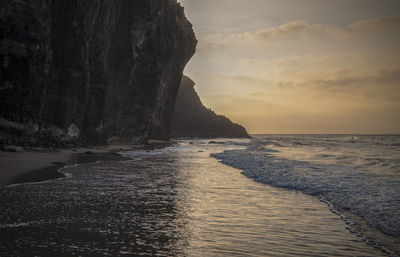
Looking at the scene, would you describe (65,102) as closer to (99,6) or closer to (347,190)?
(99,6)

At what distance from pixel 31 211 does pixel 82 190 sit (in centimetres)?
265

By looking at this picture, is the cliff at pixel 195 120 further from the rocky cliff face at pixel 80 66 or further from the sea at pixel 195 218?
the sea at pixel 195 218

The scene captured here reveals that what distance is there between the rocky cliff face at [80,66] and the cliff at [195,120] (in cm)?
7466

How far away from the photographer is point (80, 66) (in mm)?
28984

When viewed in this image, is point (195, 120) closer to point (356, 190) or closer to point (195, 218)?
point (356, 190)

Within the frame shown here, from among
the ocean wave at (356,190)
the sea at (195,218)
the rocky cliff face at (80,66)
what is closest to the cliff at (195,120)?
the rocky cliff face at (80,66)

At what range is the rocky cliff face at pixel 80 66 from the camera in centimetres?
2078

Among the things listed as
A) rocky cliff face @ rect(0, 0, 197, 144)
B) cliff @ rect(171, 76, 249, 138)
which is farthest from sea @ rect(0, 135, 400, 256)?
cliff @ rect(171, 76, 249, 138)

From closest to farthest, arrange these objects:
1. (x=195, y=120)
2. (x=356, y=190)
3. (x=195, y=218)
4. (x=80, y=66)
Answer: (x=195, y=218)
(x=356, y=190)
(x=80, y=66)
(x=195, y=120)

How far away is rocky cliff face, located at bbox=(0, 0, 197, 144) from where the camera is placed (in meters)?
20.8

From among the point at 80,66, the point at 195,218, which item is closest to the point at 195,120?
the point at 80,66

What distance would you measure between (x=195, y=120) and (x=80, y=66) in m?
106

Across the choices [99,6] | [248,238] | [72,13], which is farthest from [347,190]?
[99,6]

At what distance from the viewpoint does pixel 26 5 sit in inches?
828
